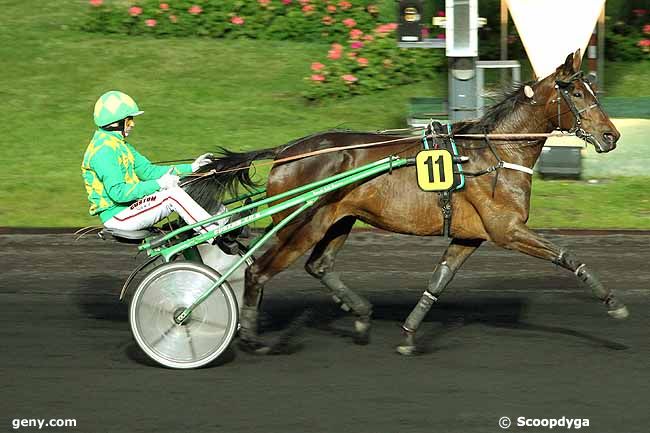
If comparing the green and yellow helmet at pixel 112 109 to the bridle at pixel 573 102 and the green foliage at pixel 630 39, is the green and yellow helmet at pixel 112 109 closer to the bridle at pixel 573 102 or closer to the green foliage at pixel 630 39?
the bridle at pixel 573 102

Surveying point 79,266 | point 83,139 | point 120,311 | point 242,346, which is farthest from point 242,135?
point 242,346

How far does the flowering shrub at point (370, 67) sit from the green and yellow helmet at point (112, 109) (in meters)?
7.21

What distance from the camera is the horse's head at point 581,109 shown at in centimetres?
616

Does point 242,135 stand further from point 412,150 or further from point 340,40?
point 412,150

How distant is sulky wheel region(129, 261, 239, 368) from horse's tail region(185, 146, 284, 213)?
1.67ft

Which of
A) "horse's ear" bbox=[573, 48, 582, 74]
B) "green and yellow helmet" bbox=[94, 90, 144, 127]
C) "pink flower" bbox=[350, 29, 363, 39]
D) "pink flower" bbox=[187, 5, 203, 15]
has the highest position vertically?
"horse's ear" bbox=[573, 48, 582, 74]

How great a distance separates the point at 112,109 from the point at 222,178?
736 millimetres

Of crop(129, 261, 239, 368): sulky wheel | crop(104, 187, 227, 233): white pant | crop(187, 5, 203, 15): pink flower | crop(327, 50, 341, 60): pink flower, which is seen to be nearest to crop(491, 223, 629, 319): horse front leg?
crop(129, 261, 239, 368): sulky wheel

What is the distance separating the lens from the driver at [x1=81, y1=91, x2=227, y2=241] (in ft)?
20.2

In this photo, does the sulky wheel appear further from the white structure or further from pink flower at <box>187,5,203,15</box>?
pink flower at <box>187,5,203,15</box>

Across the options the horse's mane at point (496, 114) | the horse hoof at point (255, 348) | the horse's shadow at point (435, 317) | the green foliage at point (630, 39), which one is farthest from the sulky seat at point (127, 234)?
the green foliage at point (630, 39)

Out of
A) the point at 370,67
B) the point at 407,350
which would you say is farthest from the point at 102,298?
the point at 370,67

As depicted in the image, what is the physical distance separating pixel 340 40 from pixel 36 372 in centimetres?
955

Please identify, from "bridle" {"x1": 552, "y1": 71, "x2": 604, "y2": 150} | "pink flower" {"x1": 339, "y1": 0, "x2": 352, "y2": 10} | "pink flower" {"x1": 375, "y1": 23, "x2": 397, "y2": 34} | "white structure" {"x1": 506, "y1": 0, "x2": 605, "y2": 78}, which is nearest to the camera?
"bridle" {"x1": 552, "y1": 71, "x2": 604, "y2": 150}
